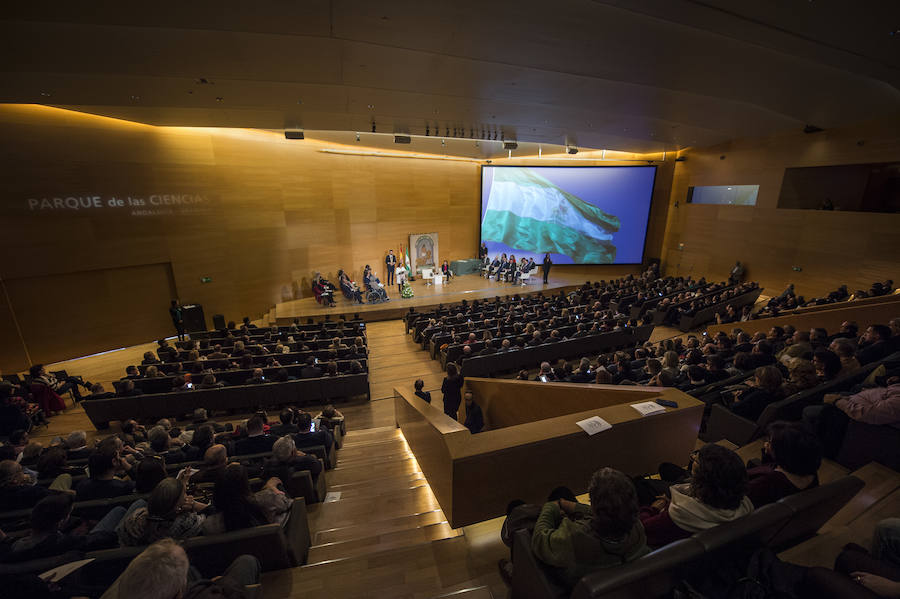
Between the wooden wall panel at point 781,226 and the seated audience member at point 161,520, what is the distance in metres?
15.6

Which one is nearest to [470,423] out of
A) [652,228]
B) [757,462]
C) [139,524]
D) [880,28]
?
[757,462]

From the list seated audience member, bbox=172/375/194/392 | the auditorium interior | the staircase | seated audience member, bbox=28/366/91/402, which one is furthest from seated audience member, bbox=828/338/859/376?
seated audience member, bbox=28/366/91/402

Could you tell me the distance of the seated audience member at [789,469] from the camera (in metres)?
1.87

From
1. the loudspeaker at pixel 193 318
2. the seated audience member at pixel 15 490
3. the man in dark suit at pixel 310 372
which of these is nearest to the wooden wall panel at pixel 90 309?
the loudspeaker at pixel 193 318

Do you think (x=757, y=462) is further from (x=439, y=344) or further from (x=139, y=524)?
(x=439, y=344)

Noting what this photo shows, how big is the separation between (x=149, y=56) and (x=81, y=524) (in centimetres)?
605

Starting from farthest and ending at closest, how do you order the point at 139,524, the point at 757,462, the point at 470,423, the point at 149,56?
the point at 149,56
the point at 470,423
the point at 757,462
the point at 139,524

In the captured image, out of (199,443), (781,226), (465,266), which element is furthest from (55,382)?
(781,226)

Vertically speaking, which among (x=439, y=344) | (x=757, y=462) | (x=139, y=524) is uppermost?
(x=757, y=462)

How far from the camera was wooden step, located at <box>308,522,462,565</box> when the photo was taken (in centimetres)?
268

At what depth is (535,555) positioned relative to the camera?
1638 mm

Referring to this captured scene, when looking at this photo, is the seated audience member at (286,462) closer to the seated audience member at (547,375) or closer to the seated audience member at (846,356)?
the seated audience member at (547,375)

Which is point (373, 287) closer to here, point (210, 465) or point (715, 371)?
point (210, 465)

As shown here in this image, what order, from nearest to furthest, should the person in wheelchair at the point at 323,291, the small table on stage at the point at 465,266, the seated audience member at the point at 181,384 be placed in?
1. the seated audience member at the point at 181,384
2. the person in wheelchair at the point at 323,291
3. the small table on stage at the point at 465,266
